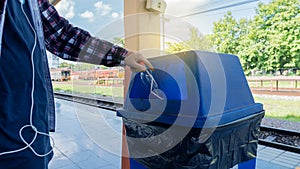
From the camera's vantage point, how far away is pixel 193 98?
3.01 feet

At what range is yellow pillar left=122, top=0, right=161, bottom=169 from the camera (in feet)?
5.64

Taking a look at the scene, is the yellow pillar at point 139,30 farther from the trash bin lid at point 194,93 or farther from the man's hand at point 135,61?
the man's hand at point 135,61

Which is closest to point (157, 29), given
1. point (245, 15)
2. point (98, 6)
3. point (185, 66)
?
point (185, 66)

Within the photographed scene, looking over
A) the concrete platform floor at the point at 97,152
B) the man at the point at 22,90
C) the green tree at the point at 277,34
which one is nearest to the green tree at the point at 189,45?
the man at the point at 22,90

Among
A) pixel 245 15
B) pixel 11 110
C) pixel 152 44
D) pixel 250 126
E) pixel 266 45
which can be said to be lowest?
pixel 250 126

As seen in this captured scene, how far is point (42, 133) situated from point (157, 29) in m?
1.46

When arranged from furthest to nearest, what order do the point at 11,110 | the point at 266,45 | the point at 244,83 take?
the point at 266,45, the point at 244,83, the point at 11,110

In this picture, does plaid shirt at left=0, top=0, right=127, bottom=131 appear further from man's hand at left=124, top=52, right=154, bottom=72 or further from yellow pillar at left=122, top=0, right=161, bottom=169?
yellow pillar at left=122, top=0, right=161, bottom=169

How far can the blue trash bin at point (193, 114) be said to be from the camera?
853mm

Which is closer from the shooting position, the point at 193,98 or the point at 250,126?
the point at 193,98

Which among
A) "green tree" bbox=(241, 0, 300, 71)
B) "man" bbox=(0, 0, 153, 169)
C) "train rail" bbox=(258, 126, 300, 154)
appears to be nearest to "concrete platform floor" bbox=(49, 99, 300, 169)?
"train rail" bbox=(258, 126, 300, 154)

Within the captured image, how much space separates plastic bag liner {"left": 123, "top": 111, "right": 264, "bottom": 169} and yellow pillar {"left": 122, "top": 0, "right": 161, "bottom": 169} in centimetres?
70

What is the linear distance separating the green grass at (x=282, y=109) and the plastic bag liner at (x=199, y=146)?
400 cm

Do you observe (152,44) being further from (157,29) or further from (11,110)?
(11,110)
